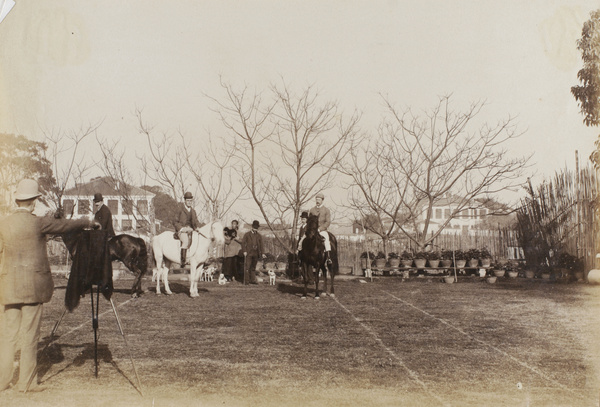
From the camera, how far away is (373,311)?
10.8m

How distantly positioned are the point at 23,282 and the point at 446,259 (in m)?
16.8

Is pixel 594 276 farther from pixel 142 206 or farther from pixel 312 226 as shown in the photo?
pixel 142 206

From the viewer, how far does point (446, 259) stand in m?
20.4

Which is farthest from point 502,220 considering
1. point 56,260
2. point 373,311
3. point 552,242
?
point 373,311

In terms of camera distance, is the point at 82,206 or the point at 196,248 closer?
the point at 196,248

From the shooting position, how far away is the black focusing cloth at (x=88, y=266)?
19.1ft

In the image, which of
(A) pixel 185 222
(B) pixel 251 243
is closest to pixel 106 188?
(B) pixel 251 243

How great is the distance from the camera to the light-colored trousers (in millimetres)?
5253

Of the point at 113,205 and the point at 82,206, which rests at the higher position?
the point at 113,205

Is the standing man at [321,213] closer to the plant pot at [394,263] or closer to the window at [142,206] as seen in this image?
the plant pot at [394,263]

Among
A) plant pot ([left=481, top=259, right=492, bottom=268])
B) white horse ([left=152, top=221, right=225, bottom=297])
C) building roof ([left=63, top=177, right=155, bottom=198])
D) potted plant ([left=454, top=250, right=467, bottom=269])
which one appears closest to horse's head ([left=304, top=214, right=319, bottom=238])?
white horse ([left=152, top=221, right=225, bottom=297])

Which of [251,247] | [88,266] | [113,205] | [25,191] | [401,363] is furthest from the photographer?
[113,205]

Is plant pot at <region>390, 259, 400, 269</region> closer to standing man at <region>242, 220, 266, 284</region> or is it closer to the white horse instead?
standing man at <region>242, 220, 266, 284</region>

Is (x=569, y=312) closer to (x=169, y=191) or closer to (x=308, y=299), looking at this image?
(x=308, y=299)
